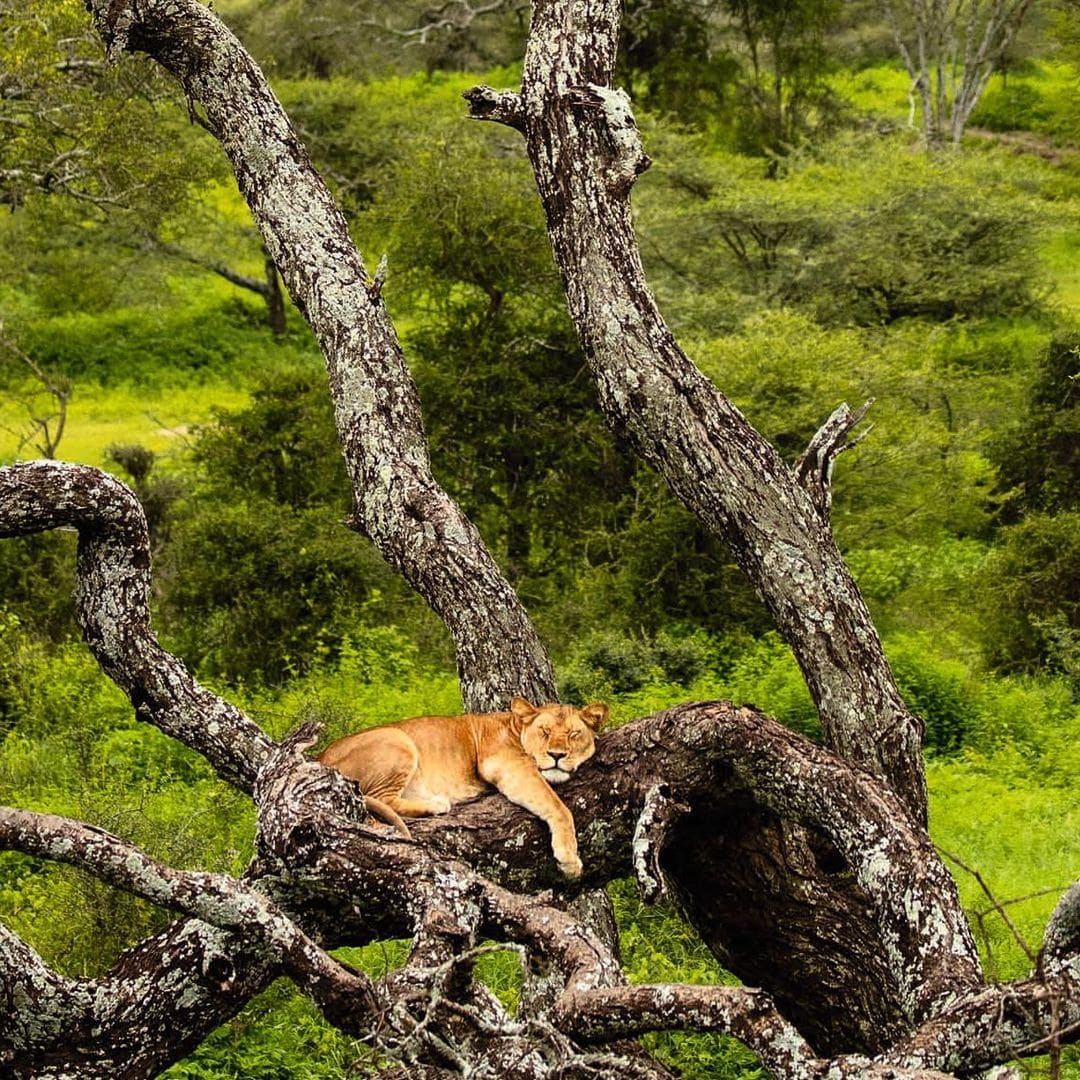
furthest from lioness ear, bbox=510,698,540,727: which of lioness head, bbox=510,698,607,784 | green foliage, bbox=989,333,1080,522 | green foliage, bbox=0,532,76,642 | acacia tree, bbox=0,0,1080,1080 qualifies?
green foliage, bbox=989,333,1080,522

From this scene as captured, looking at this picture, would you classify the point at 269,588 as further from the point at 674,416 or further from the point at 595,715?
the point at 595,715

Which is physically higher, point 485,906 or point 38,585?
point 485,906

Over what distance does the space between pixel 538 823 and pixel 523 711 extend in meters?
0.42

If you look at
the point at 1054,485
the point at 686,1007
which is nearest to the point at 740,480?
the point at 686,1007

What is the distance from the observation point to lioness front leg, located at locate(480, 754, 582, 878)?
5410 mm

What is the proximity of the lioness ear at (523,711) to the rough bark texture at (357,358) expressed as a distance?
2.14 ft

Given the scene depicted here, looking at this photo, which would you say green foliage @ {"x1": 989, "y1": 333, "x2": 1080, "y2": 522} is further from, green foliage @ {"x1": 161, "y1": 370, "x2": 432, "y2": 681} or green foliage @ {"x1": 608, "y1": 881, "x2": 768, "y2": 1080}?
green foliage @ {"x1": 608, "y1": 881, "x2": 768, "y2": 1080}

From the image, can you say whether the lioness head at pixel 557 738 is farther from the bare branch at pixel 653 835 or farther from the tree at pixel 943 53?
the tree at pixel 943 53

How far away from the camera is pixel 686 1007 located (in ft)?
12.6

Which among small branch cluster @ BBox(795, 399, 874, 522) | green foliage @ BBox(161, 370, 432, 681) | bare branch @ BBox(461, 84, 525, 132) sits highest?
bare branch @ BBox(461, 84, 525, 132)

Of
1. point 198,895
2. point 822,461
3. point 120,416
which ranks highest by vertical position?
point 822,461

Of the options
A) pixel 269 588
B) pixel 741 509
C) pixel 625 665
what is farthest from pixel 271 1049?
pixel 269 588

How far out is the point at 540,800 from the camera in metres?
5.46

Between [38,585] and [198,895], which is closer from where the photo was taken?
[198,895]
